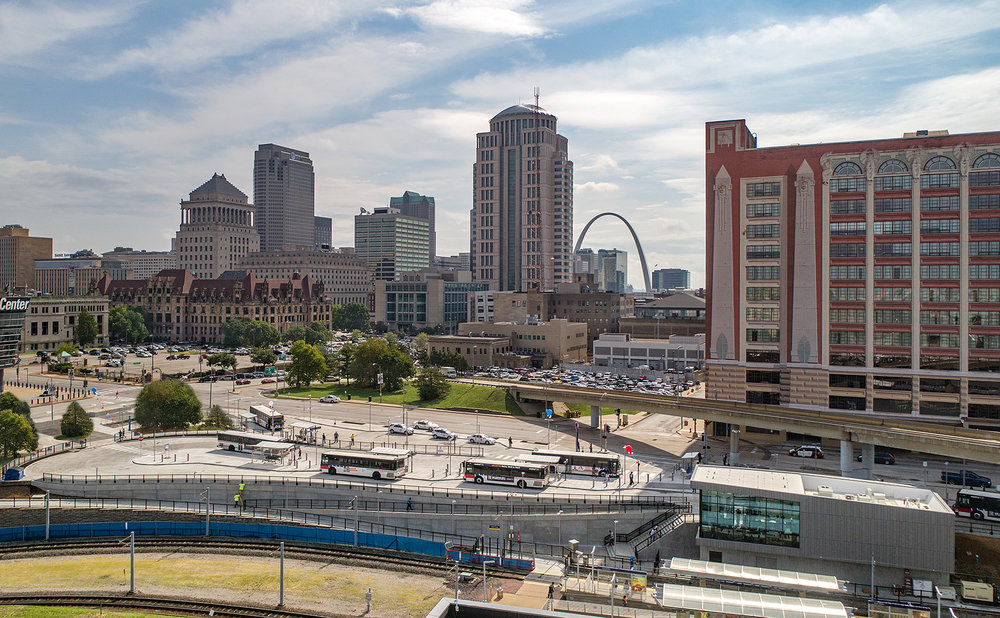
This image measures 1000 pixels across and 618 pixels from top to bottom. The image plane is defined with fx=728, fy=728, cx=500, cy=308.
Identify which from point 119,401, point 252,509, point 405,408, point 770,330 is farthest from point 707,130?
point 119,401

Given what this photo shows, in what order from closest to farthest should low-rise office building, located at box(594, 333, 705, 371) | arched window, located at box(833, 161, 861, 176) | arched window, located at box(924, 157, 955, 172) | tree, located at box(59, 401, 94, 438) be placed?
arched window, located at box(924, 157, 955, 172) < arched window, located at box(833, 161, 861, 176) < tree, located at box(59, 401, 94, 438) < low-rise office building, located at box(594, 333, 705, 371)

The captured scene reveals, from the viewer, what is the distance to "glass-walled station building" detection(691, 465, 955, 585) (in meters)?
47.2

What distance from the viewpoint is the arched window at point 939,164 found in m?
79.6

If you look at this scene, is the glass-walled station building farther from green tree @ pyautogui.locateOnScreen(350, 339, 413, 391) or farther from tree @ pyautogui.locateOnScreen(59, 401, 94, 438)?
green tree @ pyautogui.locateOnScreen(350, 339, 413, 391)

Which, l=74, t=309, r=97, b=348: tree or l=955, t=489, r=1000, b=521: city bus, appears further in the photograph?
l=74, t=309, r=97, b=348: tree

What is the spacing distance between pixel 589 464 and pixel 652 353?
3359 inches

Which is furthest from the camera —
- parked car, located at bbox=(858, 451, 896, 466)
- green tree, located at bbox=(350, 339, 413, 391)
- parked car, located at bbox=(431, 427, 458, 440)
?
green tree, located at bbox=(350, 339, 413, 391)

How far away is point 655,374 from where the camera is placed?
138875mm

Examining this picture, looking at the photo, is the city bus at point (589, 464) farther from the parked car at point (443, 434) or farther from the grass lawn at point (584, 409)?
the grass lawn at point (584, 409)

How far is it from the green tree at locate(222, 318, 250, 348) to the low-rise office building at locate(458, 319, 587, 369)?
5737 centimetres

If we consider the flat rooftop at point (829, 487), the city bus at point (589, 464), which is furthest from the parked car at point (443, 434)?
the flat rooftop at point (829, 487)

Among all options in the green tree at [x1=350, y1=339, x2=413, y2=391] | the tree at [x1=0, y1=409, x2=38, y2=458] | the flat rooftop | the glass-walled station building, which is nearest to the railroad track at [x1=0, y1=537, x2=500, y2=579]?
the glass-walled station building

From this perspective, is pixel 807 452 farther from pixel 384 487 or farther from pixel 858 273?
pixel 384 487

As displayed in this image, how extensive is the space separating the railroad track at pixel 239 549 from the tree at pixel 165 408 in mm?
36170
